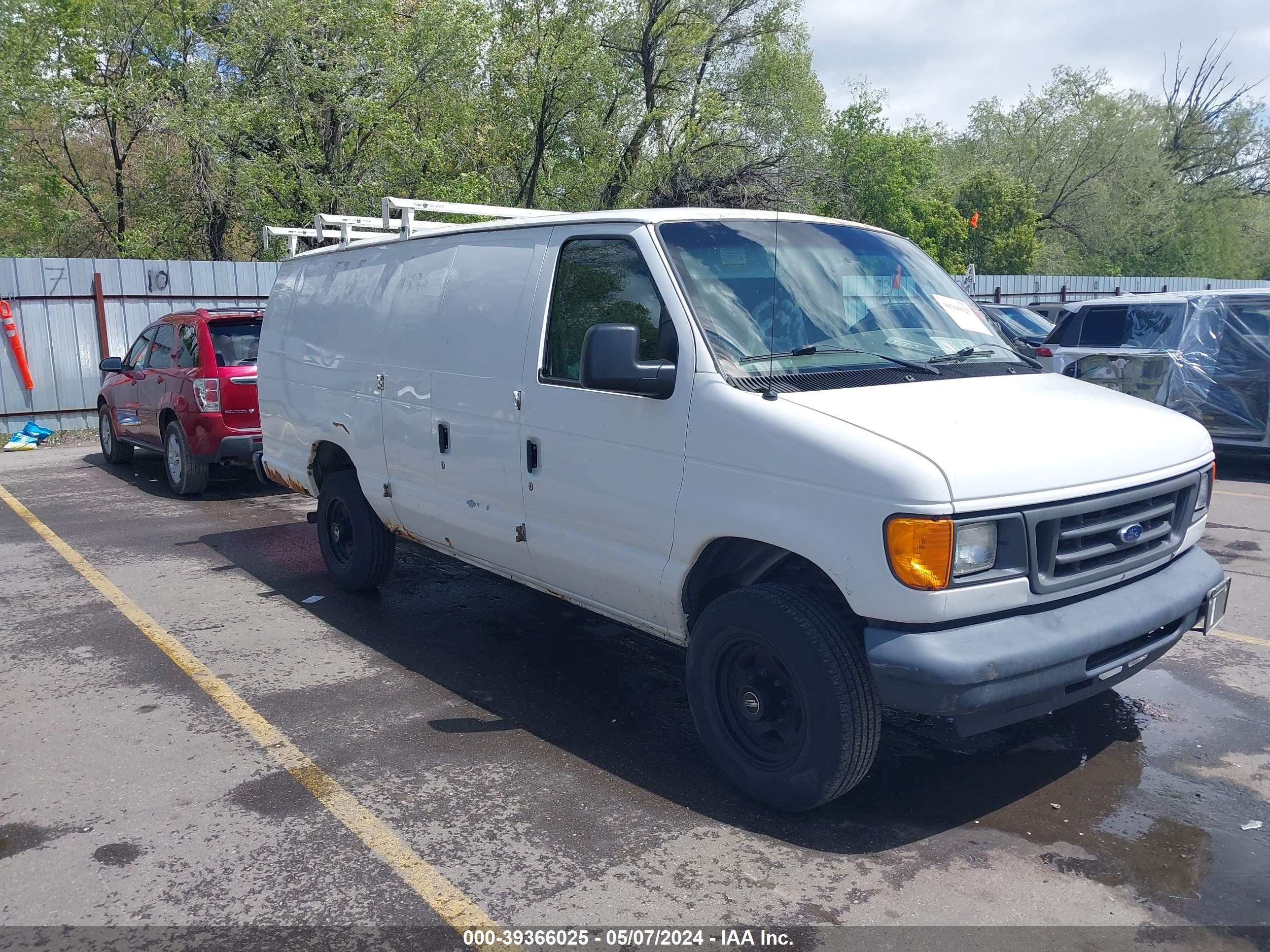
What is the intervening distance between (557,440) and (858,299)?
1453mm

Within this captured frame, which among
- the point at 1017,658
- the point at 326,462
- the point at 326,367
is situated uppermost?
the point at 326,367

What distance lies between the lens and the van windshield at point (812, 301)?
4098 millimetres

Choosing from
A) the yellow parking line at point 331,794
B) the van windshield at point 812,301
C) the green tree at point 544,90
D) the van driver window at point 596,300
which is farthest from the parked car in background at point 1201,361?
the green tree at point 544,90

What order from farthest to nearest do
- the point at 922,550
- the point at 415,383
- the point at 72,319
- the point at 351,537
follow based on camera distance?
the point at 72,319 → the point at 351,537 → the point at 415,383 → the point at 922,550

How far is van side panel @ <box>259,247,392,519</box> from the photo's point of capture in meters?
6.10

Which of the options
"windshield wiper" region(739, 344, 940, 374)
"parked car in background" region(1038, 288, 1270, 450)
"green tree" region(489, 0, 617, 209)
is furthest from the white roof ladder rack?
"green tree" region(489, 0, 617, 209)

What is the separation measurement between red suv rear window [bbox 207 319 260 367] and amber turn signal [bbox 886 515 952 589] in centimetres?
799

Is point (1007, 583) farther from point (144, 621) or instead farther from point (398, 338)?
point (144, 621)

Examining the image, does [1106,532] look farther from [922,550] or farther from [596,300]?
[596,300]

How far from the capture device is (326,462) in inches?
271

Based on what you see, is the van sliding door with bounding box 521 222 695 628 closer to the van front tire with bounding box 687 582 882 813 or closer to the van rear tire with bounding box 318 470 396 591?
the van front tire with bounding box 687 582 882 813

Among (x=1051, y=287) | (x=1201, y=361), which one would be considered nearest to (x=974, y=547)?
(x=1201, y=361)

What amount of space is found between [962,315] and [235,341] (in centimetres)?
751

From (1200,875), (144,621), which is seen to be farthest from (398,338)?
(1200,875)
